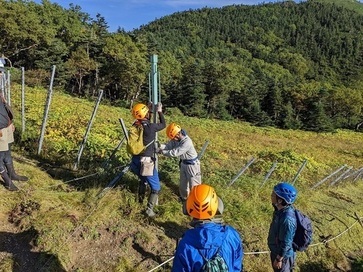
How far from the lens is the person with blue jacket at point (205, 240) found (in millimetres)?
3002

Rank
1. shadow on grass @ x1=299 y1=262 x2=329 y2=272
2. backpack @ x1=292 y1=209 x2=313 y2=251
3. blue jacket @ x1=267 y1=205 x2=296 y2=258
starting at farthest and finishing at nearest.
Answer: shadow on grass @ x1=299 y1=262 x2=329 y2=272
backpack @ x1=292 y1=209 x2=313 y2=251
blue jacket @ x1=267 y1=205 x2=296 y2=258

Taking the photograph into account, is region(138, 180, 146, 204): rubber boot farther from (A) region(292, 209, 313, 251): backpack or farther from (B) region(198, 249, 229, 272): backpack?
(B) region(198, 249, 229, 272): backpack

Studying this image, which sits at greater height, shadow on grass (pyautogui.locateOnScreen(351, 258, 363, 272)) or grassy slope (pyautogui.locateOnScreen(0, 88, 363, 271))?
grassy slope (pyautogui.locateOnScreen(0, 88, 363, 271))

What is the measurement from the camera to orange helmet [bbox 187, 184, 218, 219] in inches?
126

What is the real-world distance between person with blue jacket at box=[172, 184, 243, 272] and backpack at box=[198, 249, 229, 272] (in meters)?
0.02

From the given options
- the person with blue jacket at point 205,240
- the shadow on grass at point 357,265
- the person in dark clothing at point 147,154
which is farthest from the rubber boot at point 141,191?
the shadow on grass at point 357,265

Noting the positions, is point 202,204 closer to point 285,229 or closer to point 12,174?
point 285,229

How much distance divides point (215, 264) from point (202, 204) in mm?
508

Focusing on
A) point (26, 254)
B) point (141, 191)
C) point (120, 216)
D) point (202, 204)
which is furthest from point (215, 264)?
point (141, 191)

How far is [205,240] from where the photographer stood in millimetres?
2992

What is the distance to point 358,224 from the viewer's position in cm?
943

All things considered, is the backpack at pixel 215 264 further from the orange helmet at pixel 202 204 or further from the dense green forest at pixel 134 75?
the dense green forest at pixel 134 75

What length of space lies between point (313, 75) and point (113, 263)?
509 ft

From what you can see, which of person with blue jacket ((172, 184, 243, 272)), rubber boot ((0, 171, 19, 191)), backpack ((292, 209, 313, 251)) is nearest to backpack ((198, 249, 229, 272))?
person with blue jacket ((172, 184, 243, 272))
